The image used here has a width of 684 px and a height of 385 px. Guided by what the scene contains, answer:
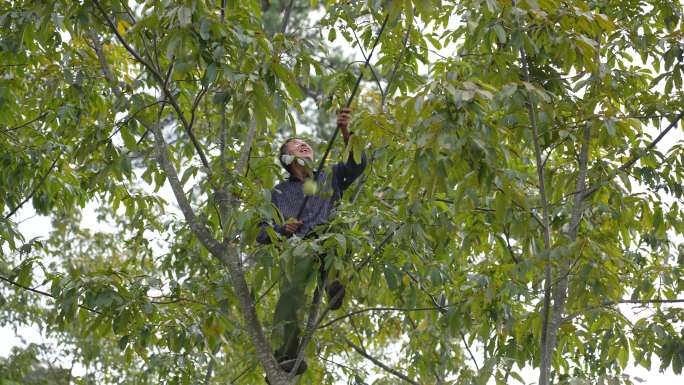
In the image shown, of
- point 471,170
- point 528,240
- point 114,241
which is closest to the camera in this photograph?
point 471,170

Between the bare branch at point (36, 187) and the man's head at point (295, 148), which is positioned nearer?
the man's head at point (295, 148)

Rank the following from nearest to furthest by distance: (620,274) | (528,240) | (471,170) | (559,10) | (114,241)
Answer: (471,170) → (559,10) → (528,240) → (620,274) → (114,241)

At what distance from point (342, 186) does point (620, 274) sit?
146 cm

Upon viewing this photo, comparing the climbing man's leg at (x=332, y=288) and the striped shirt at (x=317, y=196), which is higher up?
the striped shirt at (x=317, y=196)

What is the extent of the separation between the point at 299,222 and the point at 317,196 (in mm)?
571

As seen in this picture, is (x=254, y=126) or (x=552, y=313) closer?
(x=552, y=313)

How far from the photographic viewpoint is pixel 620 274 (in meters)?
5.02

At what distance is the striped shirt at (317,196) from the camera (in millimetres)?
4777

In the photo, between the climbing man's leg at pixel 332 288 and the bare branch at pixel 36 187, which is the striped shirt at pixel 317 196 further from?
the bare branch at pixel 36 187

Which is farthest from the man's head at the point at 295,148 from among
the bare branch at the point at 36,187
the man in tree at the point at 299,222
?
the bare branch at the point at 36,187

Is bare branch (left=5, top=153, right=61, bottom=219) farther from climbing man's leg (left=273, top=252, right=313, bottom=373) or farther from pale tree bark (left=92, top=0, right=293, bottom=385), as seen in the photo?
climbing man's leg (left=273, top=252, right=313, bottom=373)

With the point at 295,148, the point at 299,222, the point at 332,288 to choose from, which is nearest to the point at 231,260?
the point at 299,222

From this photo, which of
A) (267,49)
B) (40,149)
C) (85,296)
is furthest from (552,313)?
(40,149)

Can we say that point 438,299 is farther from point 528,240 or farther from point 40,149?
point 40,149
